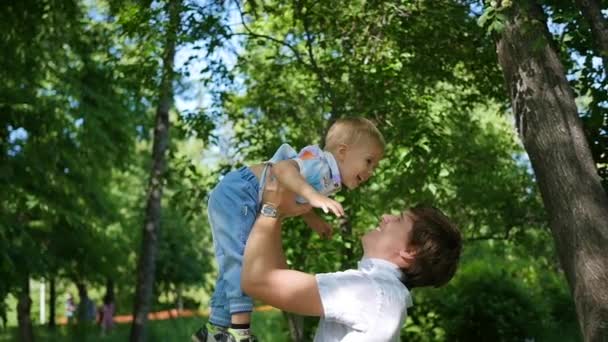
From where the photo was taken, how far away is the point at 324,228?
3.72 metres

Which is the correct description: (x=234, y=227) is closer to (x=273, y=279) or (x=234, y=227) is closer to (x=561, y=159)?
(x=273, y=279)

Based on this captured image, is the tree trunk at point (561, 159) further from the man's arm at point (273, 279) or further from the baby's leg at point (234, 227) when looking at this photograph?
the man's arm at point (273, 279)

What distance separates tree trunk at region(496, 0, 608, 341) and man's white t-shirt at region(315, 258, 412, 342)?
3494 millimetres

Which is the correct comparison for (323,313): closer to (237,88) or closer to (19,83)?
(237,88)

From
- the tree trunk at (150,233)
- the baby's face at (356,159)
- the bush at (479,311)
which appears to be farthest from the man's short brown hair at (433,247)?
the tree trunk at (150,233)

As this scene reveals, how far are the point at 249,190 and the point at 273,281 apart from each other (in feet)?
2.24

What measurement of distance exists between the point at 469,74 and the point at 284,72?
2417mm

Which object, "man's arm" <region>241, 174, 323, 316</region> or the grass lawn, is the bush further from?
"man's arm" <region>241, 174, 323, 316</region>

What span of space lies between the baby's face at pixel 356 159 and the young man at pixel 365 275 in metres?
0.51

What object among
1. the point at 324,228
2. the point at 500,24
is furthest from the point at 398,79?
the point at 324,228

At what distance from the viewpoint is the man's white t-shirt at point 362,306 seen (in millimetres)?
2721

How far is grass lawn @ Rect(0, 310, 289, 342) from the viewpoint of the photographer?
15.9 meters

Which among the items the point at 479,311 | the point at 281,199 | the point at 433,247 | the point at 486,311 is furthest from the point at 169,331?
the point at 433,247

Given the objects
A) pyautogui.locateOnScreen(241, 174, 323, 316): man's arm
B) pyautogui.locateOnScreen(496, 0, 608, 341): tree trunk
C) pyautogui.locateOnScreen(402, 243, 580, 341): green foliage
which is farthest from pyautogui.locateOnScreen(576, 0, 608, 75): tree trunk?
pyautogui.locateOnScreen(402, 243, 580, 341): green foliage
